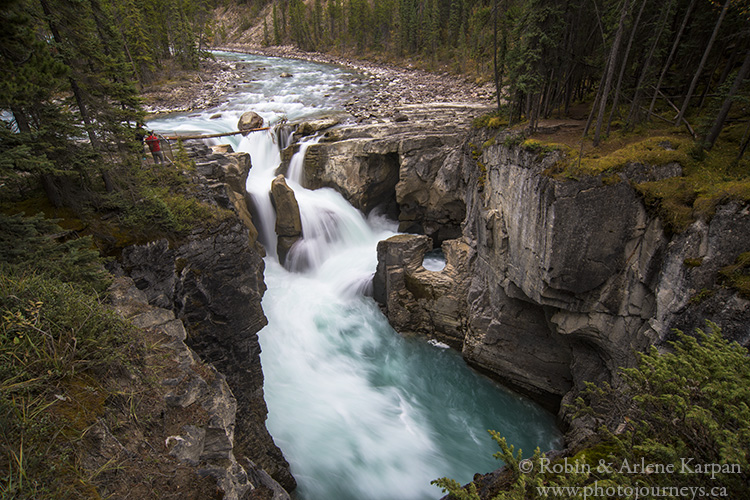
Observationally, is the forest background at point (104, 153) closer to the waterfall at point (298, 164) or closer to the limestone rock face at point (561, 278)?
the limestone rock face at point (561, 278)

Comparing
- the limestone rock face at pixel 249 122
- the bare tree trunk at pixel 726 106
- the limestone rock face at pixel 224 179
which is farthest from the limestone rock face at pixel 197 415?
the limestone rock face at pixel 249 122

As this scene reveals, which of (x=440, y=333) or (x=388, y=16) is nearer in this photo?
(x=440, y=333)

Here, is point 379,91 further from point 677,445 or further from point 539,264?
point 677,445

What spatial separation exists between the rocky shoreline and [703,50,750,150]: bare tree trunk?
20.1 metres

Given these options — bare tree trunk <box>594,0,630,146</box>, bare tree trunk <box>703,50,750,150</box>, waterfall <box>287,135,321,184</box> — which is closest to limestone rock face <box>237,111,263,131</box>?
waterfall <box>287,135,321,184</box>

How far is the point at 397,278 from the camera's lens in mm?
17719

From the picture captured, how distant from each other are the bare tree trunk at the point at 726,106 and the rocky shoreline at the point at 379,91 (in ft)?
65.9

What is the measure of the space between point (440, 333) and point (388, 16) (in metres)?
73.6

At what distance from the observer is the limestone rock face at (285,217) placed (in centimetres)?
2066

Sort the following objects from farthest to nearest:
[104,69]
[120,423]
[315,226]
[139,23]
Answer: [139,23] < [315,226] < [104,69] < [120,423]

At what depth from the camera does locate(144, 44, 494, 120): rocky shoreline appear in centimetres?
3375

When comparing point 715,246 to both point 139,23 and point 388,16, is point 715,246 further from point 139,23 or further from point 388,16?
point 388,16

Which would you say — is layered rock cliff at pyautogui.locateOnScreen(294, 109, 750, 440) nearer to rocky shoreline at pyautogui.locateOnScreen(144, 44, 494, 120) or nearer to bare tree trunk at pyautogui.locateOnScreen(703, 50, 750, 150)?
Answer: bare tree trunk at pyautogui.locateOnScreen(703, 50, 750, 150)

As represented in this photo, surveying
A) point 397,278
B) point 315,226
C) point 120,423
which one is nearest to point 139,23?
point 315,226
